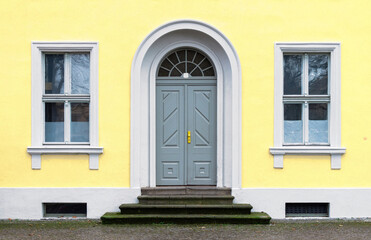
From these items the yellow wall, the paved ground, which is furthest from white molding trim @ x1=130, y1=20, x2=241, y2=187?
the paved ground

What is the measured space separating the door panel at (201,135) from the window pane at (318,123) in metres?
2.00

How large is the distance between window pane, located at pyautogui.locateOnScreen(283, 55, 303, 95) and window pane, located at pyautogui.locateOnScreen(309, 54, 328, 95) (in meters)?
0.22

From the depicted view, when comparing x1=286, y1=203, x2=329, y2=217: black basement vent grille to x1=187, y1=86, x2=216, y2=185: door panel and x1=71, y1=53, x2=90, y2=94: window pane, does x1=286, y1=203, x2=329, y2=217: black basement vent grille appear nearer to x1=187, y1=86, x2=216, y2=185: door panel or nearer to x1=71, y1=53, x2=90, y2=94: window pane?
x1=187, y1=86, x2=216, y2=185: door panel

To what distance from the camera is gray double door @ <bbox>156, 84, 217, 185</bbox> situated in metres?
8.80

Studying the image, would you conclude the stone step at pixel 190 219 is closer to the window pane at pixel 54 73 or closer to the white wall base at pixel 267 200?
the white wall base at pixel 267 200

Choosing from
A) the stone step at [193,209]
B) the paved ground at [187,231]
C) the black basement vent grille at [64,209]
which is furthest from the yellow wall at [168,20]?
the paved ground at [187,231]

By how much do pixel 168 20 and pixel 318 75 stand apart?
10.8ft

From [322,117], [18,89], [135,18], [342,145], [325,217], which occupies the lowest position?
[325,217]

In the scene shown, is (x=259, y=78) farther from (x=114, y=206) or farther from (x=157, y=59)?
(x=114, y=206)

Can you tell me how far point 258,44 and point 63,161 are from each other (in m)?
4.58

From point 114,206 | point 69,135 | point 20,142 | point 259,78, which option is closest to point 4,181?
point 20,142

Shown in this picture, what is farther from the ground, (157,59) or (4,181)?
(157,59)

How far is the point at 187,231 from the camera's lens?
7285 mm

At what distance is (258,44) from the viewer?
8.40 m
